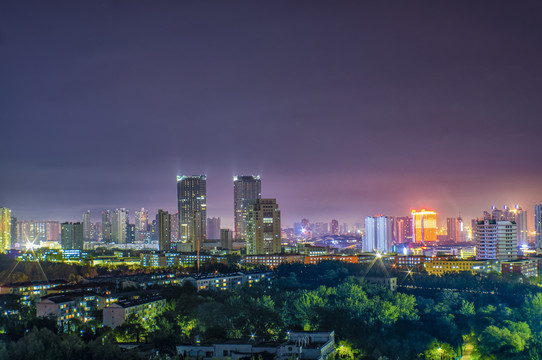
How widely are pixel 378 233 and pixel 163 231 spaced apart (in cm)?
1972

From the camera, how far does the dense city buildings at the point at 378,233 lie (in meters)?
52.8

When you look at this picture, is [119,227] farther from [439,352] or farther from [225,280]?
[439,352]

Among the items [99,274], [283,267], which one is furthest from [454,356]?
[99,274]

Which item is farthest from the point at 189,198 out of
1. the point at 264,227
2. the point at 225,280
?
the point at 225,280

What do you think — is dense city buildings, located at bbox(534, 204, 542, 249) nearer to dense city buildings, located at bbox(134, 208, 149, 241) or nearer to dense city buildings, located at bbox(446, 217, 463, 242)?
dense city buildings, located at bbox(446, 217, 463, 242)

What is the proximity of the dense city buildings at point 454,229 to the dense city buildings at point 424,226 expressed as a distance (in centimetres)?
471

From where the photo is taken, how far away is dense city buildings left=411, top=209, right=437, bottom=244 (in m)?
57.9

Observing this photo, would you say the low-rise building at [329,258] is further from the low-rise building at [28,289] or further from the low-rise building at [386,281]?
the low-rise building at [28,289]

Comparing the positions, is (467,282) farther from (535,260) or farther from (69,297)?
(69,297)

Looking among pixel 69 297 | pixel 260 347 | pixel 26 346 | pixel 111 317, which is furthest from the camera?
pixel 69 297

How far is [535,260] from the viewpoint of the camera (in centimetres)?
3009

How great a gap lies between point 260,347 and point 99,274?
68.0 ft

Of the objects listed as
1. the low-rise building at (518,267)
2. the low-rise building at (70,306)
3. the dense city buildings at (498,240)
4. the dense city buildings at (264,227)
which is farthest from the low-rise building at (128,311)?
the dense city buildings at (264,227)

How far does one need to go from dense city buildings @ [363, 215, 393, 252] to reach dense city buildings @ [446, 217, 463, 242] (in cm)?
1226
